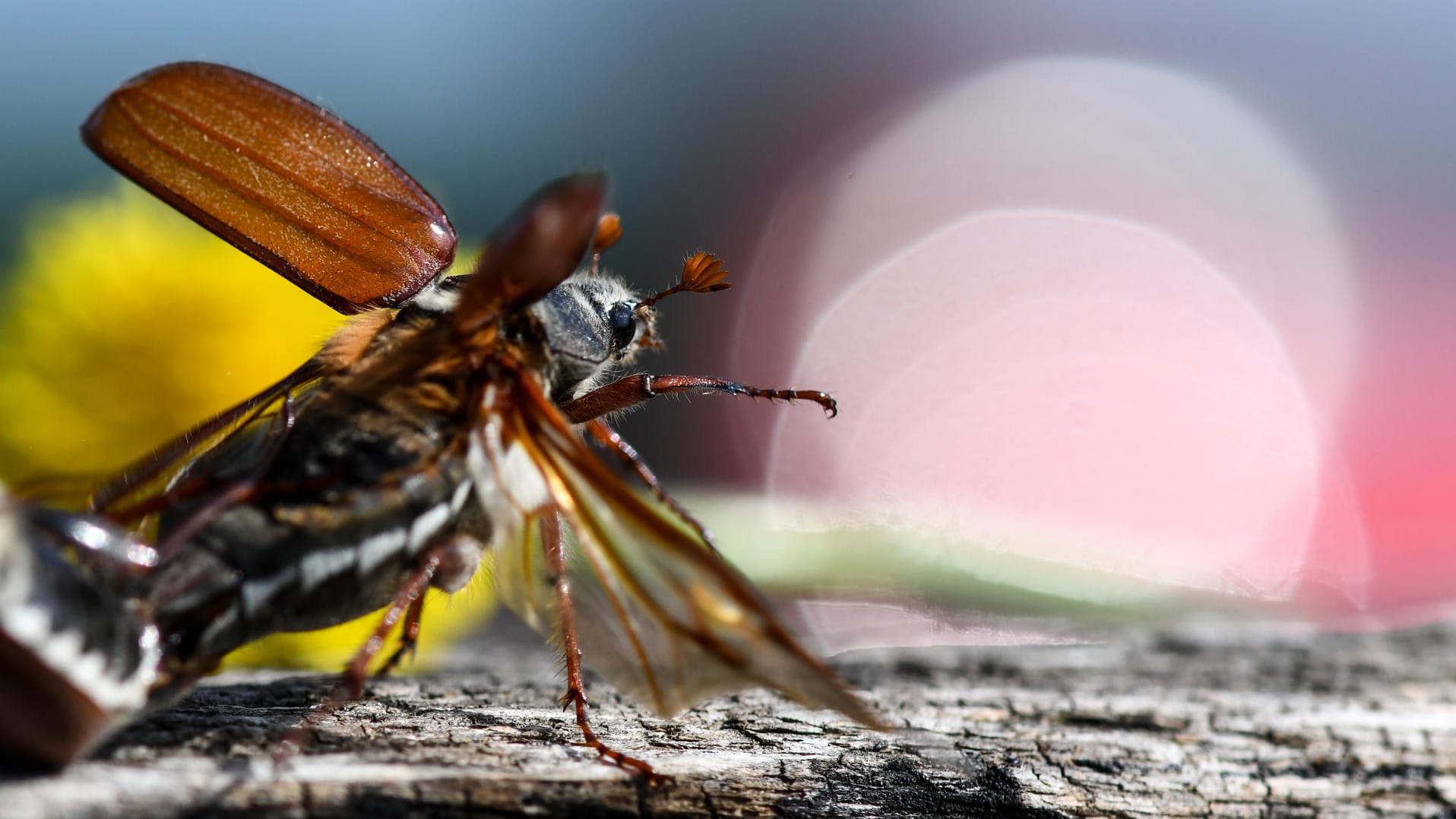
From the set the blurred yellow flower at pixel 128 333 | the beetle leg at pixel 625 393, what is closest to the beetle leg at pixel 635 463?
the beetle leg at pixel 625 393

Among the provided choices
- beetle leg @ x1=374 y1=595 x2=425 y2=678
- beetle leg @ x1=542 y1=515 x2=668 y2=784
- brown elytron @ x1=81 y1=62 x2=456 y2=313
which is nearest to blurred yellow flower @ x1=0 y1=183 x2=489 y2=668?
beetle leg @ x1=374 y1=595 x2=425 y2=678

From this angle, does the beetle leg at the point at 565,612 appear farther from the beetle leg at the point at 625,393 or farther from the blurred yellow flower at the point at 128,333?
the blurred yellow flower at the point at 128,333

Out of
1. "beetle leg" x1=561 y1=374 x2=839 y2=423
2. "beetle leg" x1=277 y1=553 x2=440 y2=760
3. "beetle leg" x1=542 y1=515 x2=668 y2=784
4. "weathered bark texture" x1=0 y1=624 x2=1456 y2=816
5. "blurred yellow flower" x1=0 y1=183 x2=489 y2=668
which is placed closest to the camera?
"weathered bark texture" x1=0 y1=624 x2=1456 y2=816

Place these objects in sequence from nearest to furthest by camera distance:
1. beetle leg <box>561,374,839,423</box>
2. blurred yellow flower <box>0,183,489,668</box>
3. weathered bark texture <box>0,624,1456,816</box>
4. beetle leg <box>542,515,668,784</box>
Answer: weathered bark texture <box>0,624,1456,816</box>, beetle leg <box>542,515,668,784</box>, beetle leg <box>561,374,839,423</box>, blurred yellow flower <box>0,183,489,668</box>

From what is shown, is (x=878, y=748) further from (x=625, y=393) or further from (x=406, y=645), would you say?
(x=406, y=645)

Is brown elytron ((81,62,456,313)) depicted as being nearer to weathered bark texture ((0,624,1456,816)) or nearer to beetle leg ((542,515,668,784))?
beetle leg ((542,515,668,784))

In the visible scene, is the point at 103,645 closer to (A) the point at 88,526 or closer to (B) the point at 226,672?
(A) the point at 88,526

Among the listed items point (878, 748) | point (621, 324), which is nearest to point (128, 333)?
point (621, 324)
